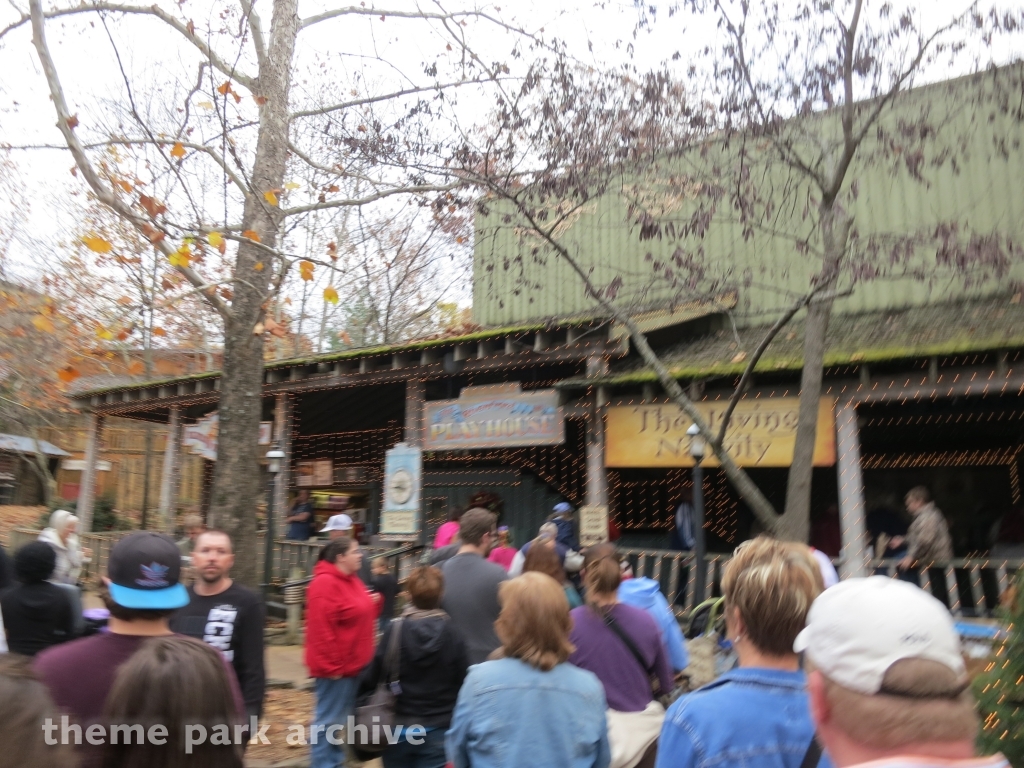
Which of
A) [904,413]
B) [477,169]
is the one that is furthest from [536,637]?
[904,413]

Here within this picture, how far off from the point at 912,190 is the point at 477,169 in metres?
6.44

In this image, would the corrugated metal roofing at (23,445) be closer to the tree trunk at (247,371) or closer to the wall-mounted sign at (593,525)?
the tree trunk at (247,371)

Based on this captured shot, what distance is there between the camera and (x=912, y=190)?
1179cm

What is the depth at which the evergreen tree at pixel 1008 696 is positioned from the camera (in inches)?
130

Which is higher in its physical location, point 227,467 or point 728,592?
point 227,467

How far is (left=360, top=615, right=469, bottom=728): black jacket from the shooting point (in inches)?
161

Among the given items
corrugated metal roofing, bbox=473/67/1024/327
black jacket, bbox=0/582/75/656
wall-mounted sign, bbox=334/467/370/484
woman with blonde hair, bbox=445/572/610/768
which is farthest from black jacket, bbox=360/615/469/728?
wall-mounted sign, bbox=334/467/370/484

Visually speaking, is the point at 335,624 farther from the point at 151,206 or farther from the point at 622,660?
the point at 151,206

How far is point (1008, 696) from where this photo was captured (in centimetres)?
338

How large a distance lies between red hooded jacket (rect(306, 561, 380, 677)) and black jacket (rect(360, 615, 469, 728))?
1.05m

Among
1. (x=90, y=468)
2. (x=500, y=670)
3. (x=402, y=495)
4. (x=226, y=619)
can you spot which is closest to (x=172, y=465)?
(x=90, y=468)

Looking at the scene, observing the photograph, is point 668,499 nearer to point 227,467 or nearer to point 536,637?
point 227,467

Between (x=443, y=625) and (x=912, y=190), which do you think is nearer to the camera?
(x=443, y=625)

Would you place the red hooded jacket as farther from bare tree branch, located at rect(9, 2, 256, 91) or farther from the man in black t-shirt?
bare tree branch, located at rect(9, 2, 256, 91)
